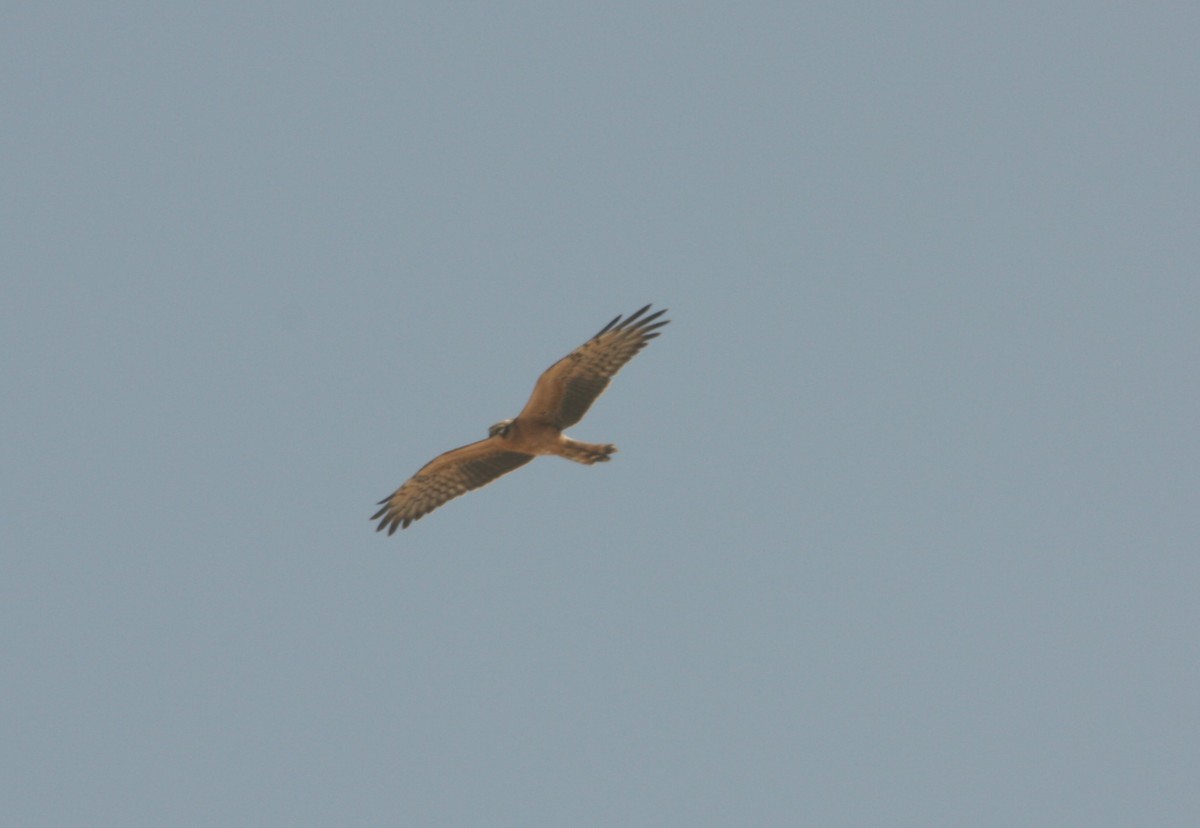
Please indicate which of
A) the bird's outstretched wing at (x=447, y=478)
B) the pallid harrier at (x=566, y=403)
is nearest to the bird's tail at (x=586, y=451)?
the pallid harrier at (x=566, y=403)

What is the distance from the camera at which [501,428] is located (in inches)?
723

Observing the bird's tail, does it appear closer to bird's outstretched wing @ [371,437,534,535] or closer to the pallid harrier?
the pallid harrier

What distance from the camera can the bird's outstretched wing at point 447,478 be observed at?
754 inches

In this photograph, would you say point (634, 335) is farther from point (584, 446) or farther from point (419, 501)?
point (419, 501)

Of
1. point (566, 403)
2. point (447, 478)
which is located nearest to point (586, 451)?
point (566, 403)

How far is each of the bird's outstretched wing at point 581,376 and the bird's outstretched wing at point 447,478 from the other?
3.01 feet

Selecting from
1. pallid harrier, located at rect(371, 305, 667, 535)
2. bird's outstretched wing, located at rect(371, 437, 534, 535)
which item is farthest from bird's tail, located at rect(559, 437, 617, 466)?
bird's outstretched wing, located at rect(371, 437, 534, 535)

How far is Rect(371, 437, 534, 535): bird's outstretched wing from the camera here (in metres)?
19.1

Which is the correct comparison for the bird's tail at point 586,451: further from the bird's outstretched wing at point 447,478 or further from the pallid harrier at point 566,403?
the bird's outstretched wing at point 447,478

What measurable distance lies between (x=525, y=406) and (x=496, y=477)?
1908 millimetres

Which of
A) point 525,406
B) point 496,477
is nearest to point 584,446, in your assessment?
point 525,406

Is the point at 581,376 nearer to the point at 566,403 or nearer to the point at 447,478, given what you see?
the point at 566,403

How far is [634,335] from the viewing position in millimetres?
18578

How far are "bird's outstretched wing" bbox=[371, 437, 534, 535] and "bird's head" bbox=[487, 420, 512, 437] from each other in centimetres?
16
